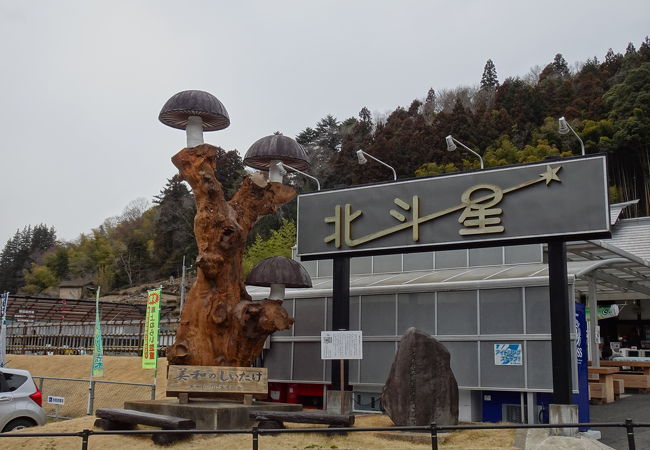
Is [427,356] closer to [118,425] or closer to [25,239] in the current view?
[118,425]

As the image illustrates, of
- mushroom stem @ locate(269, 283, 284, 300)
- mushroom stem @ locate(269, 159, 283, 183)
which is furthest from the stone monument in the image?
Answer: mushroom stem @ locate(269, 159, 283, 183)

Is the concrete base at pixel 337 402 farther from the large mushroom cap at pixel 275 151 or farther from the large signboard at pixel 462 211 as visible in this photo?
the large mushroom cap at pixel 275 151

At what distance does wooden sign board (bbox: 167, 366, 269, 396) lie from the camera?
13.2 metres

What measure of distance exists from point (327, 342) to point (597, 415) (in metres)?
7.11

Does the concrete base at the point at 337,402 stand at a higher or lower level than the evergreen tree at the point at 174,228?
lower

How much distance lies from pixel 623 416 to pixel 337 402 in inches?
274

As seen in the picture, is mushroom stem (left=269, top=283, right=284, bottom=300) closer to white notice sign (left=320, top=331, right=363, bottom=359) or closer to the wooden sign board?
white notice sign (left=320, top=331, right=363, bottom=359)

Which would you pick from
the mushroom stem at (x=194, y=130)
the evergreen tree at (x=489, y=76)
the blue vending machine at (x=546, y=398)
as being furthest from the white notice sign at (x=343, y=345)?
the evergreen tree at (x=489, y=76)

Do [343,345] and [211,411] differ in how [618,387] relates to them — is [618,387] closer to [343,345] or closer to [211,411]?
[343,345]

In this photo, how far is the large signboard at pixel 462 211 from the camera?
1280 centimetres

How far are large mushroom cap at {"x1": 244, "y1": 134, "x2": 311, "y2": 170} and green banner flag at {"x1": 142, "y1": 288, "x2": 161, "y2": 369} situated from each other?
467cm

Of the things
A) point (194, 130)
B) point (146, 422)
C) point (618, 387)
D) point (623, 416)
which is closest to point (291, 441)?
point (146, 422)

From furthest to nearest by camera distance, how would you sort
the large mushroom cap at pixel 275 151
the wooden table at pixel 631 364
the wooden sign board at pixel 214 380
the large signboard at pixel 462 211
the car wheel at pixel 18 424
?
the wooden table at pixel 631 364
the large mushroom cap at pixel 275 151
the wooden sign board at pixel 214 380
the large signboard at pixel 462 211
the car wheel at pixel 18 424

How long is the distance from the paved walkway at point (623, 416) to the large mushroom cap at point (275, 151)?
9.26 meters
